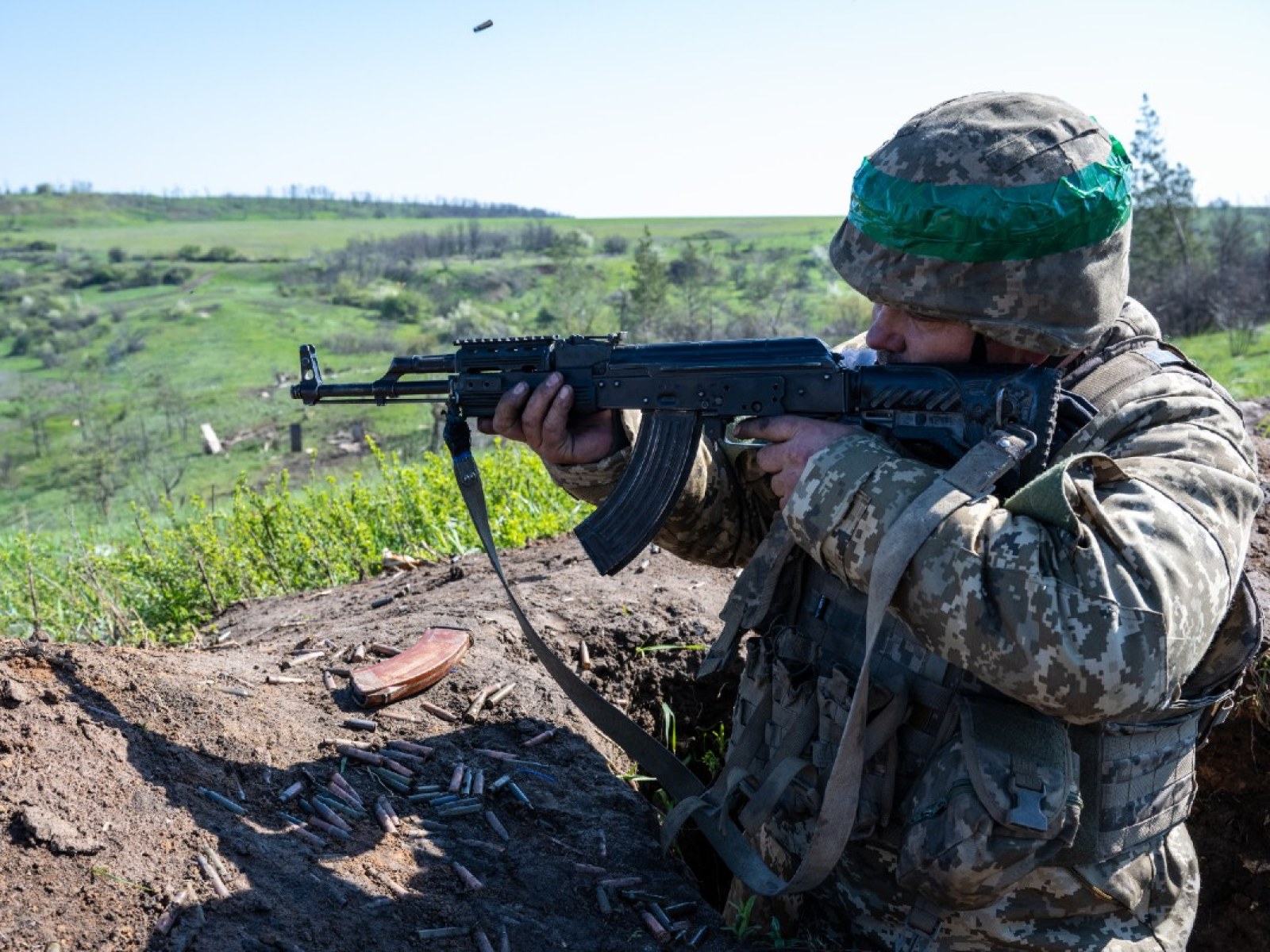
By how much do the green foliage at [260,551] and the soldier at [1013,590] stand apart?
3797 mm

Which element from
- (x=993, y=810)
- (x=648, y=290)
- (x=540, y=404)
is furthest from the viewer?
(x=648, y=290)

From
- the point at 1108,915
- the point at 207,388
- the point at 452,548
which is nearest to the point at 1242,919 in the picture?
the point at 1108,915

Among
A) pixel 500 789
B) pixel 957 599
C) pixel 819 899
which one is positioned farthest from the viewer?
pixel 500 789

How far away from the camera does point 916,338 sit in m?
2.87

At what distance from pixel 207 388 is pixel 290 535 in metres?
25.9

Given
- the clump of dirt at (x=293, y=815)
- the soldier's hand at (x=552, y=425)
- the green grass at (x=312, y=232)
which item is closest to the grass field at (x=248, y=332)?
the green grass at (x=312, y=232)

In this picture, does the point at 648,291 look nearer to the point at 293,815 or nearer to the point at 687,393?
the point at 687,393

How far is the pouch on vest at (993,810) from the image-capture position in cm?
253

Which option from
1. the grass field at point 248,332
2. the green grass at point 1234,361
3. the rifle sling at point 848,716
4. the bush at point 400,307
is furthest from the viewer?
the bush at point 400,307

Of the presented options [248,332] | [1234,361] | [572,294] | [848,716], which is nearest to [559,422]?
[848,716]

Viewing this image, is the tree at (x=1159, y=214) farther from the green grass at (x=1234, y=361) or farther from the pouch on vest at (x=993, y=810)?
the pouch on vest at (x=993, y=810)

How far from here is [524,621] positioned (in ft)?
11.8

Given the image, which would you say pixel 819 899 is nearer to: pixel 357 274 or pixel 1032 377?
pixel 1032 377

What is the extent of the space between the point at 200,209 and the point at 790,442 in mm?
104152
